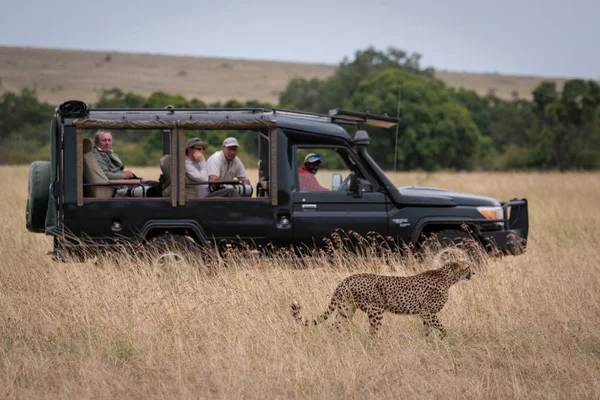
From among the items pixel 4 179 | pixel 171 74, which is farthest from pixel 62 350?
pixel 171 74

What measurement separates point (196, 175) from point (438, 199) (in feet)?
8.39

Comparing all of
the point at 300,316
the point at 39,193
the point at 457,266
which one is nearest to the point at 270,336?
the point at 300,316

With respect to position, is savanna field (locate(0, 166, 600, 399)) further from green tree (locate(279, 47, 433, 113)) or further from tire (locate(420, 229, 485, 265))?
green tree (locate(279, 47, 433, 113))

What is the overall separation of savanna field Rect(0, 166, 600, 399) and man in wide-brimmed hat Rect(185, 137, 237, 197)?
724 millimetres

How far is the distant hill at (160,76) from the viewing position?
8325cm

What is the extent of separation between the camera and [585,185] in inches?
969

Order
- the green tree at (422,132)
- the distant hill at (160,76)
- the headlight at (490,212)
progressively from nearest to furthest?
the headlight at (490,212) < the green tree at (422,132) < the distant hill at (160,76)

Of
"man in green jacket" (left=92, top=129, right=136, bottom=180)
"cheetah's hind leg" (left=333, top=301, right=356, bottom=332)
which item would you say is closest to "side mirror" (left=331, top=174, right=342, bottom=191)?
"man in green jacket" (left=92, top=129, right=136, bottom=180)

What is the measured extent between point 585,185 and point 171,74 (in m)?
82.8

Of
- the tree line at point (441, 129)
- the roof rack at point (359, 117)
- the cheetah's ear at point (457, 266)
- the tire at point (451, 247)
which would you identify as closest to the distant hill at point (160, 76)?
the tree line at point (441, 129)

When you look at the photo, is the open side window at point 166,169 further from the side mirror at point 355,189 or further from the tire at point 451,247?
the tire at point 451,247

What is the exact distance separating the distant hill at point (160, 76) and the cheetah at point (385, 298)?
6806 cm

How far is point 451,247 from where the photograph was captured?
969cm

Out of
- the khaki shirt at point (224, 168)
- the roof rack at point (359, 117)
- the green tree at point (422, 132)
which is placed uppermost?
the roof rack at point (359, 117)
